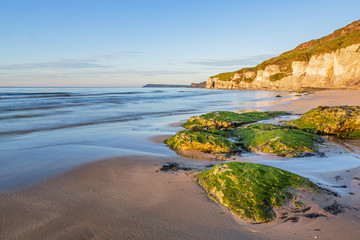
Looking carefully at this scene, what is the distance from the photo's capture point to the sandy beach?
261 centimetres

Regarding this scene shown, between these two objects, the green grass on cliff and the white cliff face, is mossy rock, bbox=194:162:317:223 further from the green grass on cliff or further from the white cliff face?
the green grass on cliff

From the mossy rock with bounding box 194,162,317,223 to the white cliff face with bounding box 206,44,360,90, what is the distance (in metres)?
51.9

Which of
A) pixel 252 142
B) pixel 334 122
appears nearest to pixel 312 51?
pixel 334 122

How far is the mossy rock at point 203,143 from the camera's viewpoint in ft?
19.8

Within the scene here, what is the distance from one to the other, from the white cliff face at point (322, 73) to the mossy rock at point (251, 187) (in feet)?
170

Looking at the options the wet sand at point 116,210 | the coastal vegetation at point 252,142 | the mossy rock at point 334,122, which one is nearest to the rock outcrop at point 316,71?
the mossy rock at point 334,122

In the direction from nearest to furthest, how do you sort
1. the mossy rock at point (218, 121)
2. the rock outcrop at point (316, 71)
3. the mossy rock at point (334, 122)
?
the mossy rock at point (334, 122) < the mossy rock at point (218, 121) < the rock outcrop at point (316, 71)

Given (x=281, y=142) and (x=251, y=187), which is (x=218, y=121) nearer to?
(x=281, y=142)

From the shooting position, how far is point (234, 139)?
7500 millimetres

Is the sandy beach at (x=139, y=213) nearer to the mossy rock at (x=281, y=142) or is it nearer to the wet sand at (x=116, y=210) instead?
the wet sand at (x=116, y=210)

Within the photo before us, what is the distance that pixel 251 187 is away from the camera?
3.37 meters

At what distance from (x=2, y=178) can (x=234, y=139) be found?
6245 millimetres

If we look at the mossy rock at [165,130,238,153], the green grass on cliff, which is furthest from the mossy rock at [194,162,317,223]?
the green grass on cliff

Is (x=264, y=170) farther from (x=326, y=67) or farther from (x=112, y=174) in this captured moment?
(x=326, y=67)
